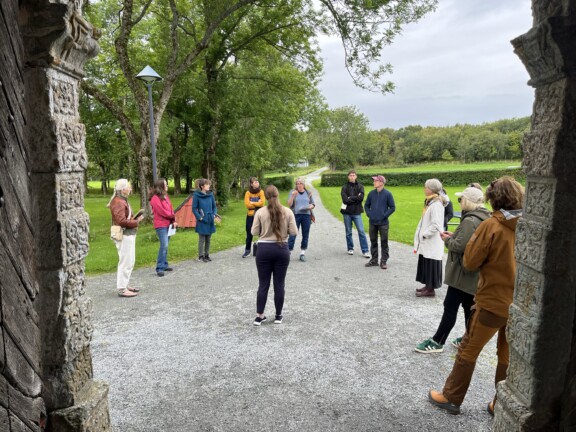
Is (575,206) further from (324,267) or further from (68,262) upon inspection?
(324,267)

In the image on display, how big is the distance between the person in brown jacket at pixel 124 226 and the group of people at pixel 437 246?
17mm

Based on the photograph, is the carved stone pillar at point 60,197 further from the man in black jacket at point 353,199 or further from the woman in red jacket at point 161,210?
the man in black jacket at point 353,199

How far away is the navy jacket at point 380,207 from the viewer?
8.34m

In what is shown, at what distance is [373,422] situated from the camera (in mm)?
3449

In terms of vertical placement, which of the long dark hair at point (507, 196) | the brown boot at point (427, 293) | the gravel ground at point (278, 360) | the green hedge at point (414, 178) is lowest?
the gravel ground at point (278, 360)

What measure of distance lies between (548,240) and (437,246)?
A: 13.4ft

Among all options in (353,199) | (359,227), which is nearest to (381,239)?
(359,227)

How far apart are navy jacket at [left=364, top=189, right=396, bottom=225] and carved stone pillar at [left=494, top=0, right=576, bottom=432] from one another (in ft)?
18.7

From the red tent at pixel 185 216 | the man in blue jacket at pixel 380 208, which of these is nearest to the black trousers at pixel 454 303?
the man in blue jacket at pixel 380 208

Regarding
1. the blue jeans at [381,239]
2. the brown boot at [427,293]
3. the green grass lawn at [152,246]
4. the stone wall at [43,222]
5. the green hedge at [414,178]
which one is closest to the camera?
the stone wall at [43,222]

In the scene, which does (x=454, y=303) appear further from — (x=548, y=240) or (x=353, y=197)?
(x=353, y=197)

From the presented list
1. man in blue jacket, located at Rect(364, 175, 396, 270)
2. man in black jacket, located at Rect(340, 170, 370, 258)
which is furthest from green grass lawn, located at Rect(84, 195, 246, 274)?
man in blue jacket, located at Rect(364, 175, 396, 270)

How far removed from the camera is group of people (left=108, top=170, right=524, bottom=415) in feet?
10.8

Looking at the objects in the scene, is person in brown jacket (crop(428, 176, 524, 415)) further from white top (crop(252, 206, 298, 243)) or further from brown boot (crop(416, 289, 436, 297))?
brown boot (crop(416, 289, 436, 297))
